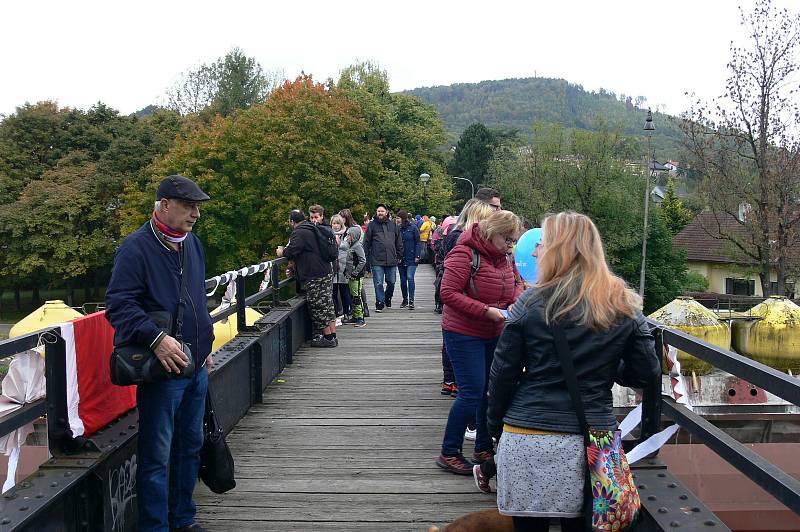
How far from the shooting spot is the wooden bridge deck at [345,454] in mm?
4867

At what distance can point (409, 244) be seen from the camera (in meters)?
15.9

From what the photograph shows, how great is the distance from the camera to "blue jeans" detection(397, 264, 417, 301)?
52.4ft

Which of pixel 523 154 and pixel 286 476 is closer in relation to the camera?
pixel 286 476

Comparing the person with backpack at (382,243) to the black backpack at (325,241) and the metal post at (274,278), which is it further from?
the metal post at (274,278)

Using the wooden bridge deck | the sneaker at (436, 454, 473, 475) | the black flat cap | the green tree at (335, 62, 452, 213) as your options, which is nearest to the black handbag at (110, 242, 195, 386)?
the black flat cap

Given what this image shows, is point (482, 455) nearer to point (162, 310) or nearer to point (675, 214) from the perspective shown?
point (162, 310)

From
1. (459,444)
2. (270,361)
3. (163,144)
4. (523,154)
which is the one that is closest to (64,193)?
(163,144)

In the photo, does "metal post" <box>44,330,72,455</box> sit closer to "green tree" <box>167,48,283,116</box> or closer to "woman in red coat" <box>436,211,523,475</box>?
"woman in red coat" <box>436,211,523,475</box>

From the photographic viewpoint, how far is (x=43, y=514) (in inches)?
131

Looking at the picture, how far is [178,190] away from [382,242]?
9988 millimetres

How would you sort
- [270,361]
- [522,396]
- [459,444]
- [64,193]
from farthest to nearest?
1. [64,193]
2. [270,361]
3. [459,444]
4. [522,396]

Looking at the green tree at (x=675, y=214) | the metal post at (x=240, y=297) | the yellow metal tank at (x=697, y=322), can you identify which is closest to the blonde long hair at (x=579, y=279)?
the metal post at (x=240, y=297)

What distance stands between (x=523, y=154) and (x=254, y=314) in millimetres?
51914

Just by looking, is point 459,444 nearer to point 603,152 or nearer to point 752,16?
point 752,16
